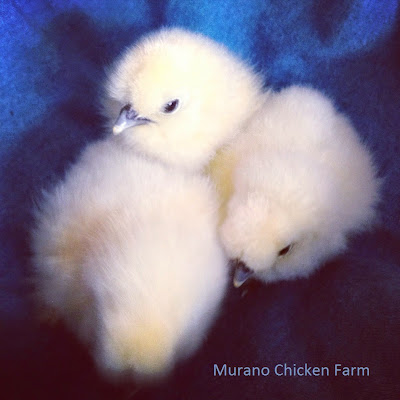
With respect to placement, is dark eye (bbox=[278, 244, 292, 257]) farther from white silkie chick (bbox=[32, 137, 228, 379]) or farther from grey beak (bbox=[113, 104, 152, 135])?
grey beak (bbox=[113, 104, 152, 135])

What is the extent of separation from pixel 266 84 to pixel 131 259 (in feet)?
2.36

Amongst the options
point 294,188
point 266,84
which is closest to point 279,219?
point 294,188

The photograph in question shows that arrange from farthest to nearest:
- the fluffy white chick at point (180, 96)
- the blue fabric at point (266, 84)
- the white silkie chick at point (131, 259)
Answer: the fluffy white chick at point (180, 96) → the blue fabric at point (266, 84) → the white silkie chick at point (131, 259)

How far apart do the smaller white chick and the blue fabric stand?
0.22 ft

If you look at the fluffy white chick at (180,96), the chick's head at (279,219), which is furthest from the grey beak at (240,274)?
the fluffy white chick at (180,96)

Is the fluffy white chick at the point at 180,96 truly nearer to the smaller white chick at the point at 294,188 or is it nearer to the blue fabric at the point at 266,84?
the smaller white chick at the point at 294,188

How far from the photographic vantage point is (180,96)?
1.13 metres

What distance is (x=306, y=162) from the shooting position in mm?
1047

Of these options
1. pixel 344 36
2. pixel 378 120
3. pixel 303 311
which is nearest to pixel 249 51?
pixel 344 36

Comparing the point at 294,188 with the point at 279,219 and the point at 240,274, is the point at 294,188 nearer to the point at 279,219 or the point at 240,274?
the point at 279,219

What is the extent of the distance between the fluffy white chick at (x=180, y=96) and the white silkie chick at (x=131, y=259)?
8 cm

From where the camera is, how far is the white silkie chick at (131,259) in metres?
0.81

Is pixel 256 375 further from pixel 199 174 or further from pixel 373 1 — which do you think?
pixel 373 1

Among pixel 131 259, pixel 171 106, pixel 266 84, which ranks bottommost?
pixel 131 259
